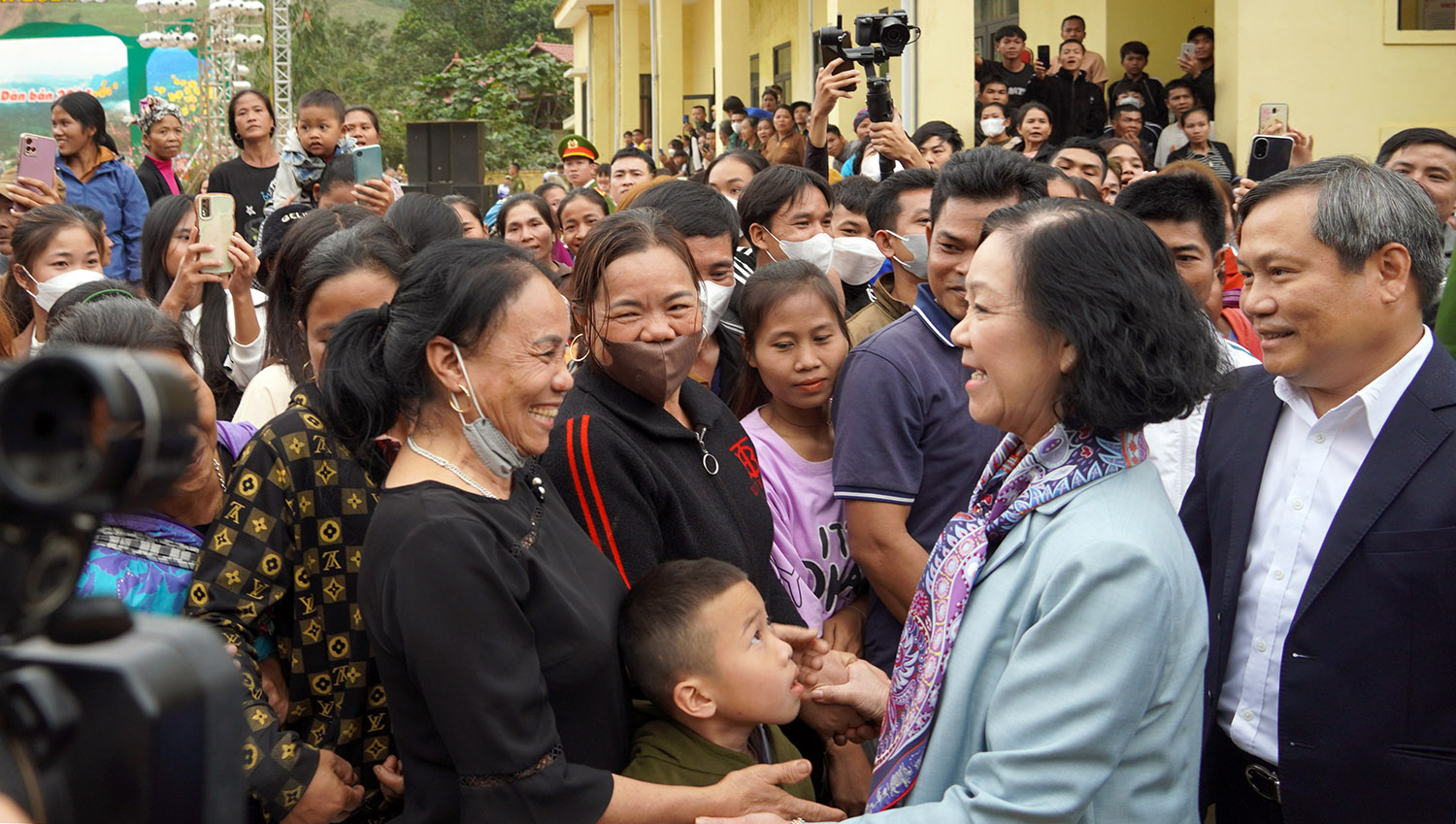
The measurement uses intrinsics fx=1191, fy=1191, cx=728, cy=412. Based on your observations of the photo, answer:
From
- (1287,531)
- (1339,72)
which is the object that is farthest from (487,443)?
(1339,72)

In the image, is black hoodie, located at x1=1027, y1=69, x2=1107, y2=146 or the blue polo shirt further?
black hoodie, located at x1=1027, y1=69, x2=1107, y2=146

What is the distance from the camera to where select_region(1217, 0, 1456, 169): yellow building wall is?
9.38 m

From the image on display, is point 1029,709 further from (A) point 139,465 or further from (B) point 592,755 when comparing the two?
(A) point 139,465

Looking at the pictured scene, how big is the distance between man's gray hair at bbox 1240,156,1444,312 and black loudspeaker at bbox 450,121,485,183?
575 inches

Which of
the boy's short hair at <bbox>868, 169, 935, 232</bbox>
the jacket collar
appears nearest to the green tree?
the boy's short hair at <bbox>868, 169, 935, 232</bbox>

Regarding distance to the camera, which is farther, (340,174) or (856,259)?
(340,174)

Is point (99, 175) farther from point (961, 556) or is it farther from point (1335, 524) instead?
point (1335, 524)

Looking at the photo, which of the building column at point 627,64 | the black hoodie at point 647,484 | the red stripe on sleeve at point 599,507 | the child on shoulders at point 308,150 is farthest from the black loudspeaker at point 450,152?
the red stripe on sleeve at point 599,507

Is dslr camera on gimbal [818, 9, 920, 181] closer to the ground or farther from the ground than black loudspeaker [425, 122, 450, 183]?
closer to the ground

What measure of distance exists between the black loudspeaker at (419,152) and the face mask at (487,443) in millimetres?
14756

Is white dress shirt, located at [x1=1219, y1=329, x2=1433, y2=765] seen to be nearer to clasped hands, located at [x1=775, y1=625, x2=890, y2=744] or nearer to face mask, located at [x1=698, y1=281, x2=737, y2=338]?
clasped hands, located at [x1=775, y1=625, x2=890, y2=744]

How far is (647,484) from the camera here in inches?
96.8

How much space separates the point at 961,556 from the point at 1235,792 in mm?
926

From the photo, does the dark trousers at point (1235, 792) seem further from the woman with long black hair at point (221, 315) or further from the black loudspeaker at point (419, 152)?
the black loudspeaker at point (419, 152)
